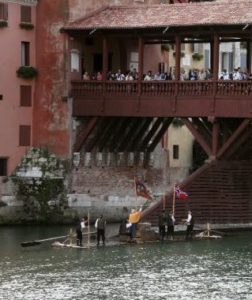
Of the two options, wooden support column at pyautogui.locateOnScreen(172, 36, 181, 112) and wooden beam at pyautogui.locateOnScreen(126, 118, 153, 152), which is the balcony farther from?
wooden beam at pyautogui.locateOnScreen(126, 118, 153, 152)

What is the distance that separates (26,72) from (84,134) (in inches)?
159

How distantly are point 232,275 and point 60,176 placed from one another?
74.4ft

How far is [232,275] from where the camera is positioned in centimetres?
5647

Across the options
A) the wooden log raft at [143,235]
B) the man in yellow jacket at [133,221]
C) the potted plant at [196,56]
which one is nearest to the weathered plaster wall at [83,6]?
the wooden log raft at [143,235]

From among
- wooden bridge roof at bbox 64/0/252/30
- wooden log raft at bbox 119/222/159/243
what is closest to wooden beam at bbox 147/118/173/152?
wooden bridge roof at bbox 64/0/252/30

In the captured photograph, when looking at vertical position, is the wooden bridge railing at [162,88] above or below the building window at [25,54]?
below

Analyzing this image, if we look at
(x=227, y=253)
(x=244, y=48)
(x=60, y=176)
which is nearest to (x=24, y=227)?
(x=60, y=176)

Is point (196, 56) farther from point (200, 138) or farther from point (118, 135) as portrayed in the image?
point (200, 138)

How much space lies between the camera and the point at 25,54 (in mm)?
78188

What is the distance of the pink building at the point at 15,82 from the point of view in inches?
3034

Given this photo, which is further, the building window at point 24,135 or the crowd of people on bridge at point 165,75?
the building window at point 24,135

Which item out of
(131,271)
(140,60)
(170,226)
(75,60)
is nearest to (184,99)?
(140,60)

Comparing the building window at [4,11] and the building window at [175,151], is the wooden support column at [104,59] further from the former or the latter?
the building window at [175,151]

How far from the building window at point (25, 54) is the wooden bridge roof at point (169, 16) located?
230cm
